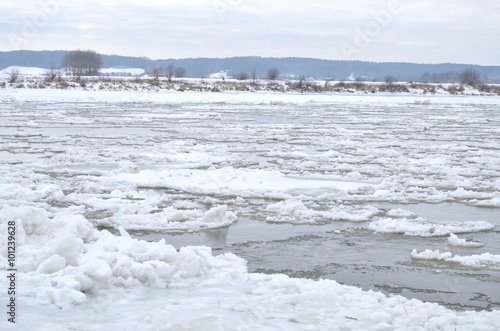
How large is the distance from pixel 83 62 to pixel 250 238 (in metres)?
96.5

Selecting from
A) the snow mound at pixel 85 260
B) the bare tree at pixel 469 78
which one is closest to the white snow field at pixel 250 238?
the snow mound at pixel 85 260

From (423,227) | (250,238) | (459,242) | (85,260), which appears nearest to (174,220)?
(250,238)

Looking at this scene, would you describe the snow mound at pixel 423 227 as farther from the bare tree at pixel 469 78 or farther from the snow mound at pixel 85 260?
the bare tree at pixel 469 78

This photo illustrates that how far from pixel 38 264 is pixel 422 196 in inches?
247

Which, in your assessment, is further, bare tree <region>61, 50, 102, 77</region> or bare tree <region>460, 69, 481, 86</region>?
bare tree <region>61, 50, 102, 77</region>

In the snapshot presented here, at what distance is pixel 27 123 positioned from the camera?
2202cm

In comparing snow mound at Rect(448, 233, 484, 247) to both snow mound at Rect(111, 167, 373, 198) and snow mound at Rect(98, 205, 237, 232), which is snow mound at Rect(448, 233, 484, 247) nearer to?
snow mound at Rect(98, 205, 237, 232)

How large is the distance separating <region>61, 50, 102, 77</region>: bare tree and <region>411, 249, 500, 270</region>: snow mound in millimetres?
92923

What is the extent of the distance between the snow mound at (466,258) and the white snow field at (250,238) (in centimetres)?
2

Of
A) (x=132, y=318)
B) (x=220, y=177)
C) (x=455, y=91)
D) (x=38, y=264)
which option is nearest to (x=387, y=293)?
(x=132, y=318)

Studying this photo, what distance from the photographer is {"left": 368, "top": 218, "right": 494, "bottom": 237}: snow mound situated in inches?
303

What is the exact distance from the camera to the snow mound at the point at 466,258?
641cm

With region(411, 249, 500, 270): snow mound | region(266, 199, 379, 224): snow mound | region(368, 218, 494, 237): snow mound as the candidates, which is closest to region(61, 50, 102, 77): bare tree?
region(266, 199, 379, 224): snow mound

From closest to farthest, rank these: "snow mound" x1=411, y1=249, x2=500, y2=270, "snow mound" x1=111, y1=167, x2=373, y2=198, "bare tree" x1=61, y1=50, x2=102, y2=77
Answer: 1. "snow mound" x1=411, y1=249, x2=500, y2=270
2. "snow mound" x1=111, y1=167, x2=373, y2=198
3. "bare tree" x1=61, y1=50, x2=102, y2=77
